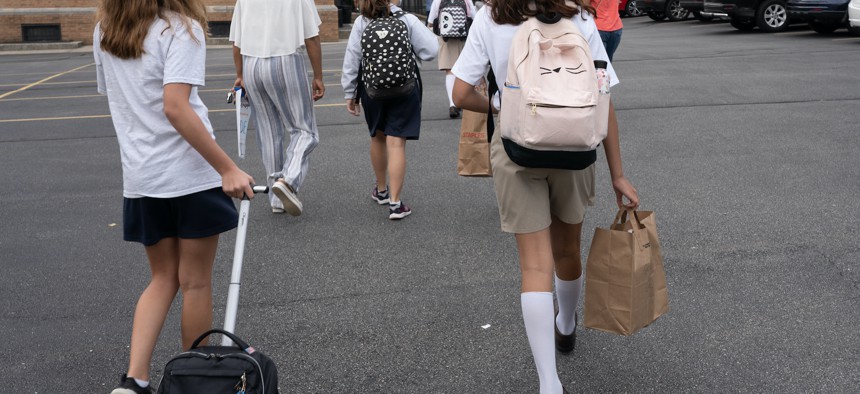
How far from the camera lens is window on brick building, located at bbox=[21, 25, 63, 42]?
83.5 feet

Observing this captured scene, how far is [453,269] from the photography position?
517cm

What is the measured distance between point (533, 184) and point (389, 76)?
8.68 ft

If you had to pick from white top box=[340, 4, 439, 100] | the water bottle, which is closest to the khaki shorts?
the water bottle

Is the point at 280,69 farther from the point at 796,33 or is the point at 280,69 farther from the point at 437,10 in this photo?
the point at 796,33

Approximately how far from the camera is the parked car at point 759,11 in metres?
18.5

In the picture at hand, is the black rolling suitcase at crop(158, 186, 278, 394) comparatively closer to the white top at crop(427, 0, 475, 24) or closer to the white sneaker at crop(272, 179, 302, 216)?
the white sneaker at crop(272, 179, 302, 216)

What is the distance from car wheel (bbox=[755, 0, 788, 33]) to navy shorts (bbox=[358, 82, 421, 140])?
14.7m

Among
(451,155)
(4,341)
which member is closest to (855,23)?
(451,155)


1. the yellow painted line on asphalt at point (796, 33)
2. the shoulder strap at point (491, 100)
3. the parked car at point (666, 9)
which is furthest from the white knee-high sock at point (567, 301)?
the parked car at point (666, 9)

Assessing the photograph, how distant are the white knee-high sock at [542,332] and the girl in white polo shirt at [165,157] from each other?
1.09m

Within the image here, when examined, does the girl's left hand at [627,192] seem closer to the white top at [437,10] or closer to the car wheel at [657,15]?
the white top at [437,10]

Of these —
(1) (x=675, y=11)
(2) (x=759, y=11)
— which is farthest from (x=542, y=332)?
(1) (x=675, y=11)

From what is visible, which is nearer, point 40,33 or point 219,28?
point 40,33

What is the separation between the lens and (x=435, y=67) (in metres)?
15.6
